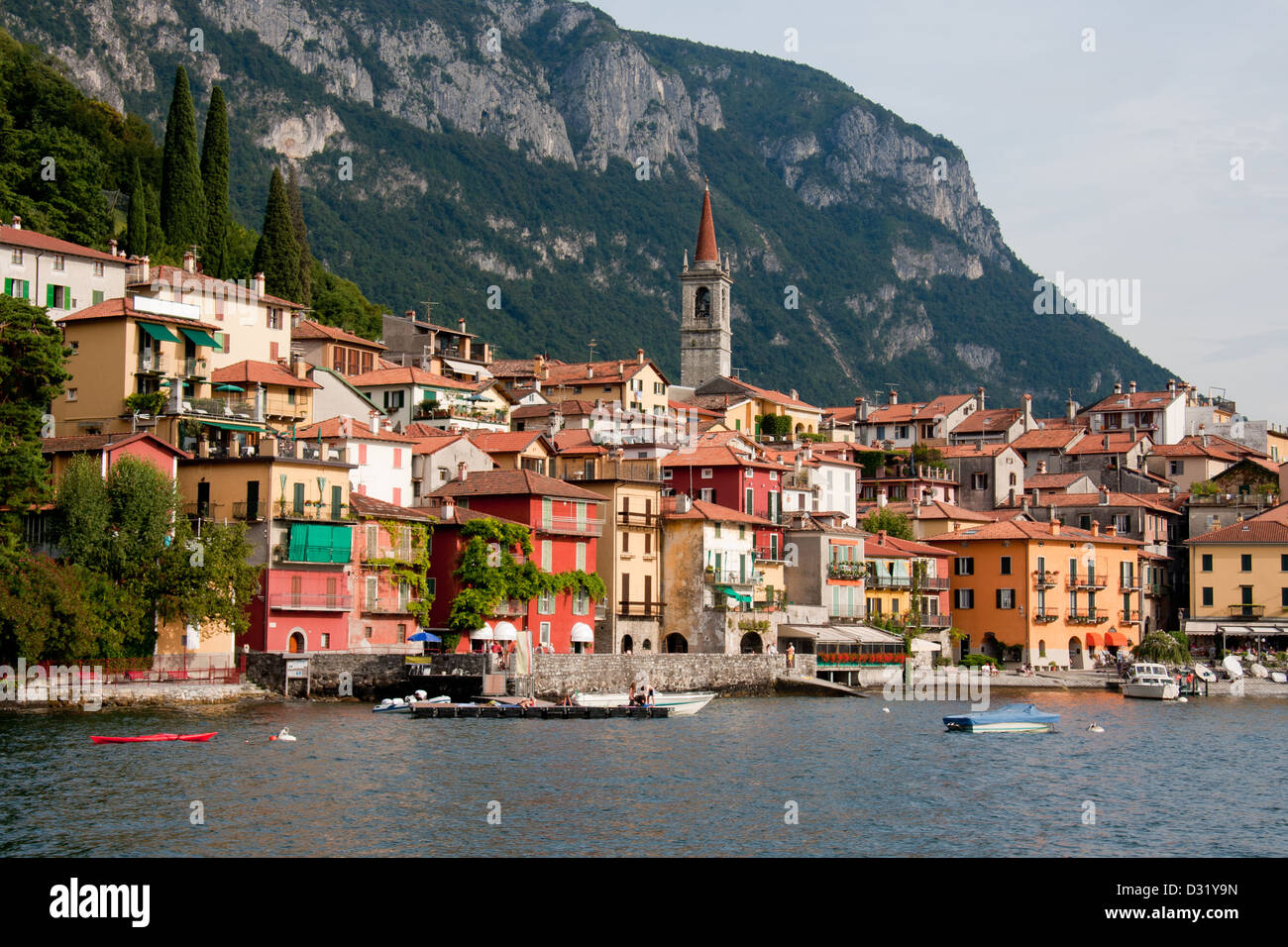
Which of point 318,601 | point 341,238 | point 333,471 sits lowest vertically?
point 318,601

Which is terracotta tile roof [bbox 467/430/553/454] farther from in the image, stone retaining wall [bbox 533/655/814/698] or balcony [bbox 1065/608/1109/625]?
balcony [bbox 1065/608/1109/625]

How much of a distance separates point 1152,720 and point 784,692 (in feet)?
56.1

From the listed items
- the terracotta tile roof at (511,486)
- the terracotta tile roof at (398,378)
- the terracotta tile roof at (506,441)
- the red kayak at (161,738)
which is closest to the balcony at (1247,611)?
Answer: the terracotta tile roof at (511,486)

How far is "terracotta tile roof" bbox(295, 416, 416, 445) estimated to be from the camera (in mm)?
70250

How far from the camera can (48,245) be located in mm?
74125

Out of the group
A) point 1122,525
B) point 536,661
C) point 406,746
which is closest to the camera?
point 406,746

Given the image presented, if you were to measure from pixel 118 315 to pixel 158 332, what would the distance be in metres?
1.97

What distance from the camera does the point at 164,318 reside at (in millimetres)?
69062

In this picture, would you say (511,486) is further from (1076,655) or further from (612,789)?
(1076,655)

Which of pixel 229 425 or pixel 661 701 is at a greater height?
pixel 229 425

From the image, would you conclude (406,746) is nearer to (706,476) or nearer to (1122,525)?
(706,476)

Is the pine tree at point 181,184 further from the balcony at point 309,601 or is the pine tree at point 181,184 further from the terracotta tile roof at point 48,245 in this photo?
the balcony at point 309,601

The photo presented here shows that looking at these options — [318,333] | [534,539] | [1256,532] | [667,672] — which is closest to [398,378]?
[318,333]
